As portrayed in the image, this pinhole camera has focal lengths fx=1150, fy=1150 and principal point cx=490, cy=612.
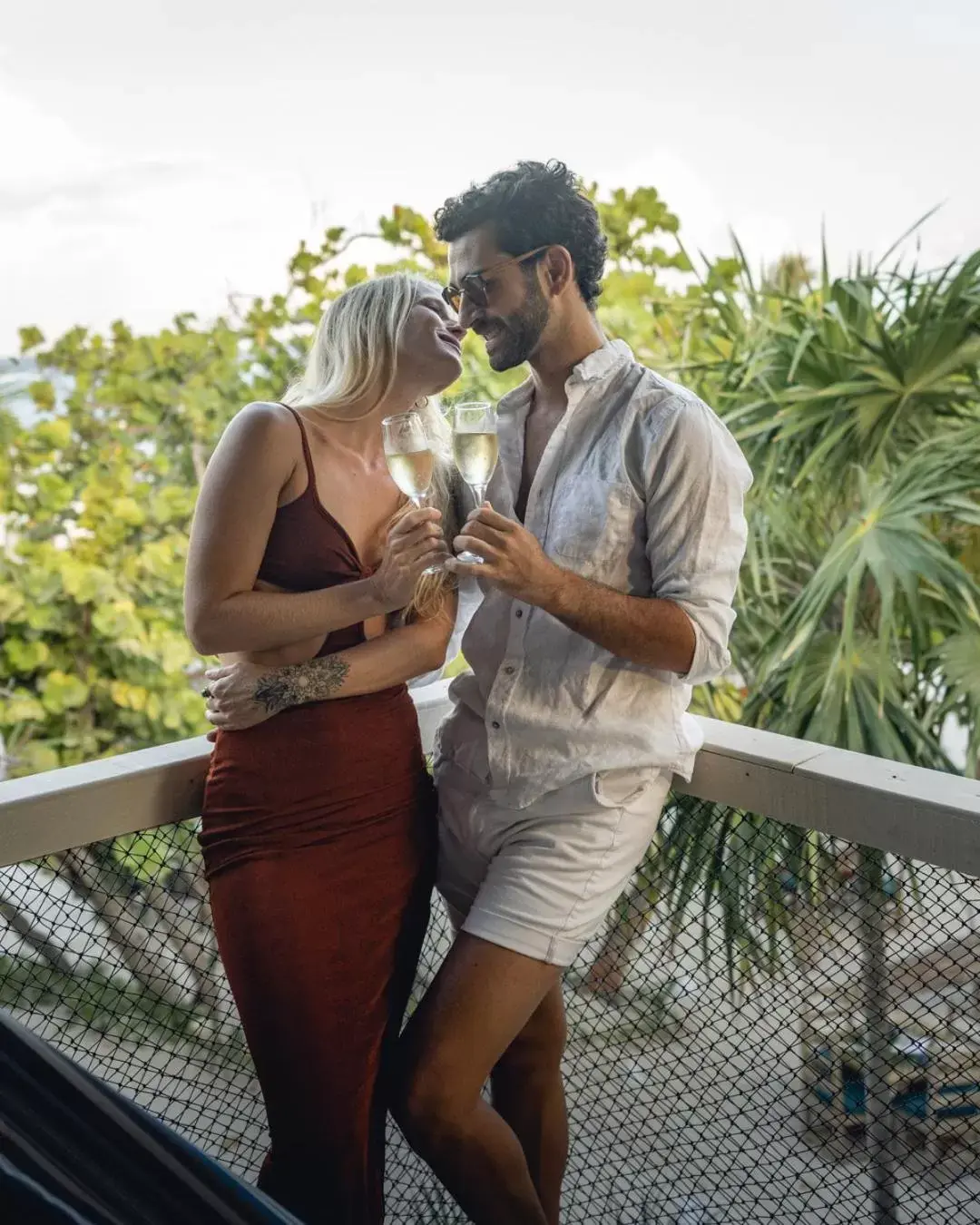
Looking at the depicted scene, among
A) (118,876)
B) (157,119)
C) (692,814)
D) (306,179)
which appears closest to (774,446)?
(692,814)

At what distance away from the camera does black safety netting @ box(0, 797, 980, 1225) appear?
182 centimetres

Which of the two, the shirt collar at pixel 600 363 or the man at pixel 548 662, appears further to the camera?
the shirt collar at pixel 600 363

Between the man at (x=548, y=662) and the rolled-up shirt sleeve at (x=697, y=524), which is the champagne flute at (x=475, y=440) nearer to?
the man at (x=548, y=662)

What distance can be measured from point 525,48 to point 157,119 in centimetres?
156

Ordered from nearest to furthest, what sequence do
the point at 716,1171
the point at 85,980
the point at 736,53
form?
1. the point at 85,980
2. the point at 716,1171
3. the point at 736,53

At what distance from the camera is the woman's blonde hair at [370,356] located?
1.83m

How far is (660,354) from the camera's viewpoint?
3652 mm

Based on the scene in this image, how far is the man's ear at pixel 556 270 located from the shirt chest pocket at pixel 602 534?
336mm

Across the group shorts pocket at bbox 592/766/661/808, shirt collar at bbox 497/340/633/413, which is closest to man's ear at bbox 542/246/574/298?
shirt collar at bbox 497/340/633/413

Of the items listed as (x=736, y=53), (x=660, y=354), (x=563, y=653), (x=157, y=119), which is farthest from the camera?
(x=736, y=53)

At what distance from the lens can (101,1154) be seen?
1.07 metres

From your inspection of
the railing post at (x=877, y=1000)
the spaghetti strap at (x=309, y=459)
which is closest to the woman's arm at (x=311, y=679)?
the spaghetti strap at (x=309, y=459)

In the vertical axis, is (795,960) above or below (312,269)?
below

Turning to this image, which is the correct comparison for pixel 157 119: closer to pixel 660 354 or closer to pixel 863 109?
pixel 660 354
